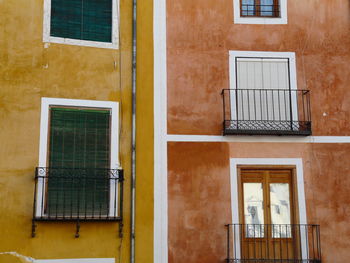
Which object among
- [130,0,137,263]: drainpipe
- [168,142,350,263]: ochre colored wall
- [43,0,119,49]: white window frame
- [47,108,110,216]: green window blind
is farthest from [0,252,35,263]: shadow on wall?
[43,0,119,49]: white window frame

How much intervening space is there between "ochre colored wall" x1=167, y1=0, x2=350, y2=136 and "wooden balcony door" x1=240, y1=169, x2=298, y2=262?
4.59ft

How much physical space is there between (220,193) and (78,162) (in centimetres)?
321

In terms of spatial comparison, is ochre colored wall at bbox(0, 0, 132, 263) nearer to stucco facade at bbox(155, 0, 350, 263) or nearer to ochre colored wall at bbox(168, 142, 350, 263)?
stucco facade at bbox(155, 0, 350, 263)

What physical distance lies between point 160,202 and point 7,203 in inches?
126

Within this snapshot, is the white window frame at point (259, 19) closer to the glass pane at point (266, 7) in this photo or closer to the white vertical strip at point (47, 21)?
the glass pane at point (266, 7)

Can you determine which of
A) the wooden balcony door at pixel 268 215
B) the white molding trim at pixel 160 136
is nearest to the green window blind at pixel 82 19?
the white molding trim at pixel 160 136

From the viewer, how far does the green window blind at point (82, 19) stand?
12344 mm

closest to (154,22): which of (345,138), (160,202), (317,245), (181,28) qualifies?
(181,28)

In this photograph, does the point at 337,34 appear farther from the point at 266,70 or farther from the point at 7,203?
the point at 7,203

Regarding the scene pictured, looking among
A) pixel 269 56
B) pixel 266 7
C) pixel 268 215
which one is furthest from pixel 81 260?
pixel 266 7

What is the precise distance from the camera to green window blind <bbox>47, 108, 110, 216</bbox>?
11570mm

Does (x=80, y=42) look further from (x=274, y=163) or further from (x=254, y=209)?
(x=254, y=209)

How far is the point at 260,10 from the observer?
13.6 metres

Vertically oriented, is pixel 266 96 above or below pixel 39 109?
above
